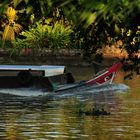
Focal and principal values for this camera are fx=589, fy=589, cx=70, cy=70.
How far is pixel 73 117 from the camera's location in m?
20.0

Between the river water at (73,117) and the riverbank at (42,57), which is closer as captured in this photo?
the river water at (73,117)

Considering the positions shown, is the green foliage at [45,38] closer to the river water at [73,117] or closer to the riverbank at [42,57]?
the riverbank at [42,57]

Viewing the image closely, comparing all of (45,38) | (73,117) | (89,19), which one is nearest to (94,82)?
(73,117)

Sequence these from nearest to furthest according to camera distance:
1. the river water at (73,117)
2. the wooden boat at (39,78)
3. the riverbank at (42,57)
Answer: the river water at (73,117) → the wooden boat at (39,78) → the riverbank at (42,57)

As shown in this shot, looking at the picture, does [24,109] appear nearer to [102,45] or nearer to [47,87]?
[47,87]

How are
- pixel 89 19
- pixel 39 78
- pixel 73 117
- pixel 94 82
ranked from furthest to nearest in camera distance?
pixel 94 82, pixel 39 78, pixel 73 117, pixel 89 19

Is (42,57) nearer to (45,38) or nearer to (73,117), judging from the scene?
(45,38)

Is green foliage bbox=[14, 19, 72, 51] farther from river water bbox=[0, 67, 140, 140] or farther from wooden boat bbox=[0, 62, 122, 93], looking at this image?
river water bbox=[0, 67, 140, 140]

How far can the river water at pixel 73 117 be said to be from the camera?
52.0 ft

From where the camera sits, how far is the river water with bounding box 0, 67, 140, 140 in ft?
52.0

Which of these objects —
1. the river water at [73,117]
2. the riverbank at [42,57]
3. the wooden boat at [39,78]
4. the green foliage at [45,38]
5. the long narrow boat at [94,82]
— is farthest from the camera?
the green foliage at [45,38]

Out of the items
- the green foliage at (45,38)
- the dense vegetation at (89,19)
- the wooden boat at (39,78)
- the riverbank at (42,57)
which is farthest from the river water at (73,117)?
the green foliage at (45,38)

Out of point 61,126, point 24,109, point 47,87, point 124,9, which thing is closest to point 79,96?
point 47,87

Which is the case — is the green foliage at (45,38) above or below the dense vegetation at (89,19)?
above
